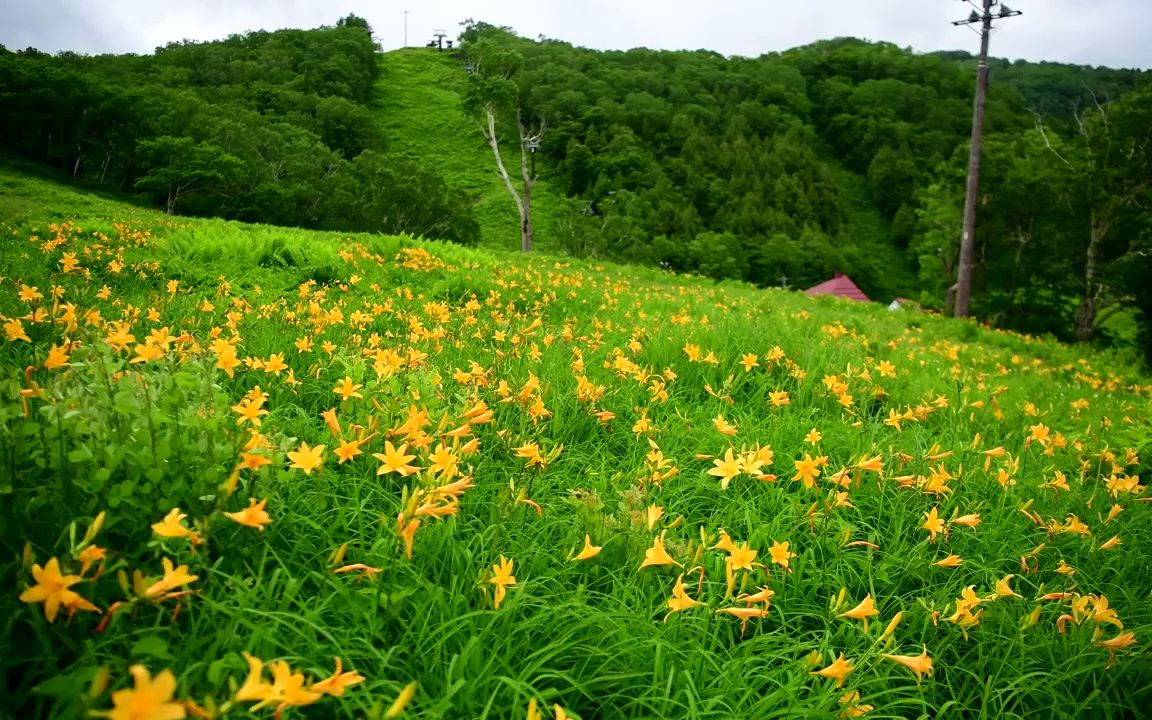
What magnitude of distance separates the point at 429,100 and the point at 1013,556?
263ft

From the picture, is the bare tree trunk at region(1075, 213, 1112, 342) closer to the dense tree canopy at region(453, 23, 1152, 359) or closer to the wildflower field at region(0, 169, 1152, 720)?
the dense tree canopy at region(453, 23, 1152, 359)

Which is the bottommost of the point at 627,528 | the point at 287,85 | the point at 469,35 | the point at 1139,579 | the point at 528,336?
the point at 1139,579

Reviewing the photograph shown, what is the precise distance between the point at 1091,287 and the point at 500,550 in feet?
79.3

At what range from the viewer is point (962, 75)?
8169 centimetres

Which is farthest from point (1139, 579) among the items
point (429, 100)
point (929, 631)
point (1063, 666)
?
point (429, 100)

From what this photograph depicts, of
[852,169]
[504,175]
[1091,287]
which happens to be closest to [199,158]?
[504,175]

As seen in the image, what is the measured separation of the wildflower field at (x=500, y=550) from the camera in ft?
3.45

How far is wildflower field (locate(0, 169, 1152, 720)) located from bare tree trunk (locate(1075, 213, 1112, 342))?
20.9m

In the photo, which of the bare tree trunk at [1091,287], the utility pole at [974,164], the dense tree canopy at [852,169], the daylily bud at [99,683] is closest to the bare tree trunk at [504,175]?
the dense tree canopy at [852,169]

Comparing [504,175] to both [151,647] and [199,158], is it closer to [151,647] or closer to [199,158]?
[199,158]

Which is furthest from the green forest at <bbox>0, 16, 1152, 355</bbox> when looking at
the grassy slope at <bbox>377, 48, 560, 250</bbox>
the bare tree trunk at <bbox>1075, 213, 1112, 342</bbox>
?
the grassy slope at <bbox>377, 48, 560, 250</bbox>

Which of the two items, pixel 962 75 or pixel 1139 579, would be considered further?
pixel 962 75

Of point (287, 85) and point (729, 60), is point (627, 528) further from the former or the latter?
point (729, 60)

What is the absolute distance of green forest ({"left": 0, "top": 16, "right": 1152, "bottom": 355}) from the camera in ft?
67.2
